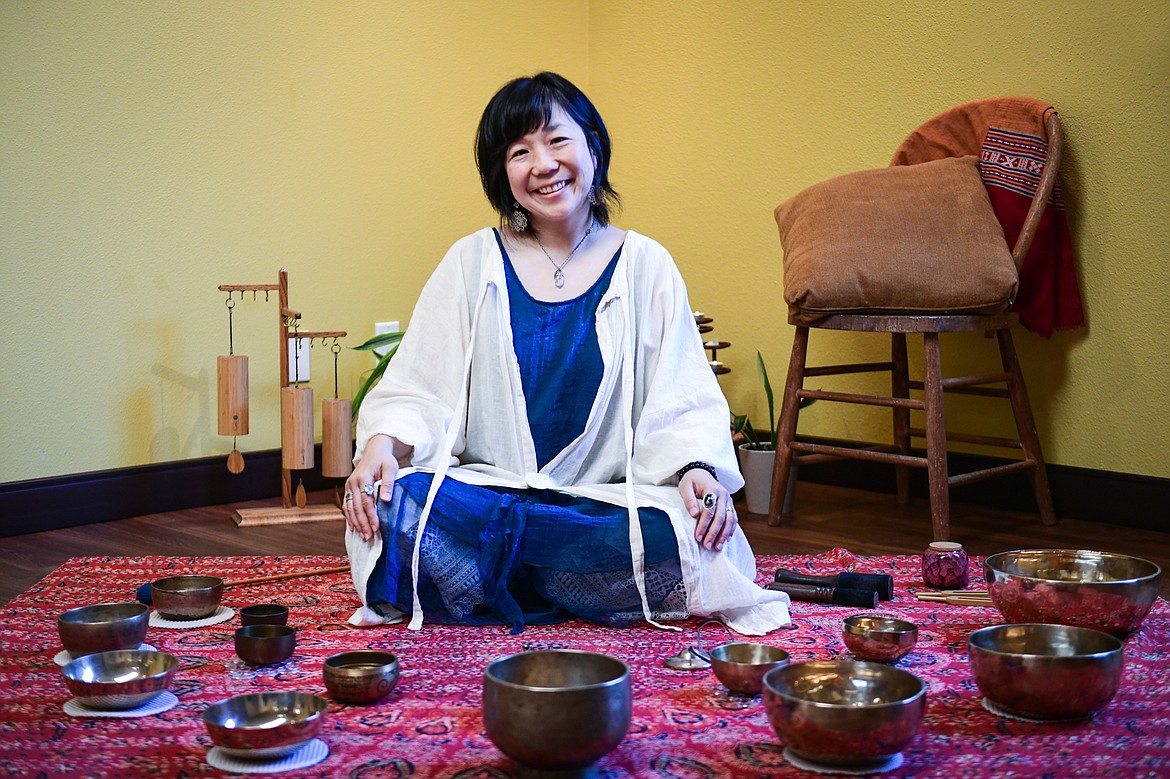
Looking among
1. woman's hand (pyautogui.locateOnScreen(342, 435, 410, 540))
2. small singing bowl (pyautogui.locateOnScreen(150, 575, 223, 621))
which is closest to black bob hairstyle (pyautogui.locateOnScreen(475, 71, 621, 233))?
woman's hand (pyautogui.locateOnScreen(342, 435, 410, 540))

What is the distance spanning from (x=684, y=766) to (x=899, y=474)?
2233 mm

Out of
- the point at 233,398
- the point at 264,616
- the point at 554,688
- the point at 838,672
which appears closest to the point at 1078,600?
the point at 838,672

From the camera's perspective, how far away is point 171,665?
5.46 feet

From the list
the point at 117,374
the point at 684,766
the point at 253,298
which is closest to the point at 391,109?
the point at 253,298

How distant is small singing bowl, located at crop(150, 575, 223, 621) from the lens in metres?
2.10

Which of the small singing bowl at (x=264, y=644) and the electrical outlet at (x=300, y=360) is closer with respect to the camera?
the small singing bowl at (x=264, y=644)

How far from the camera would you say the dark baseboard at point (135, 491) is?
10.2 ft

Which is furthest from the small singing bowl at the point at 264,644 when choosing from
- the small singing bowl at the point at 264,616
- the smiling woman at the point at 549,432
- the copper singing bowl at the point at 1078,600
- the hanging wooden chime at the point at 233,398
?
the hanging wooden chime at the point at 233,398

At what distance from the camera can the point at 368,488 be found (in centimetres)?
207

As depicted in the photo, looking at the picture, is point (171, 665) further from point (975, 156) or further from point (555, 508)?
point (975, 156)

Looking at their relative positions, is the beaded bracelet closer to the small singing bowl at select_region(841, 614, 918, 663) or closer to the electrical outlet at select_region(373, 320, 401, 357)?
the small singing bowl at select_region(841, 614, 918, 663)

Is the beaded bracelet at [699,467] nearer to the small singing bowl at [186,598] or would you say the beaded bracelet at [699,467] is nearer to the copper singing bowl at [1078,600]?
the copper singing bowl at [1078,600]

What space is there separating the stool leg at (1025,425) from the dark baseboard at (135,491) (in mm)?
2115

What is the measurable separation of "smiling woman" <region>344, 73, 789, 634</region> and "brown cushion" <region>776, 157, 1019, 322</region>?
0.77 meters
